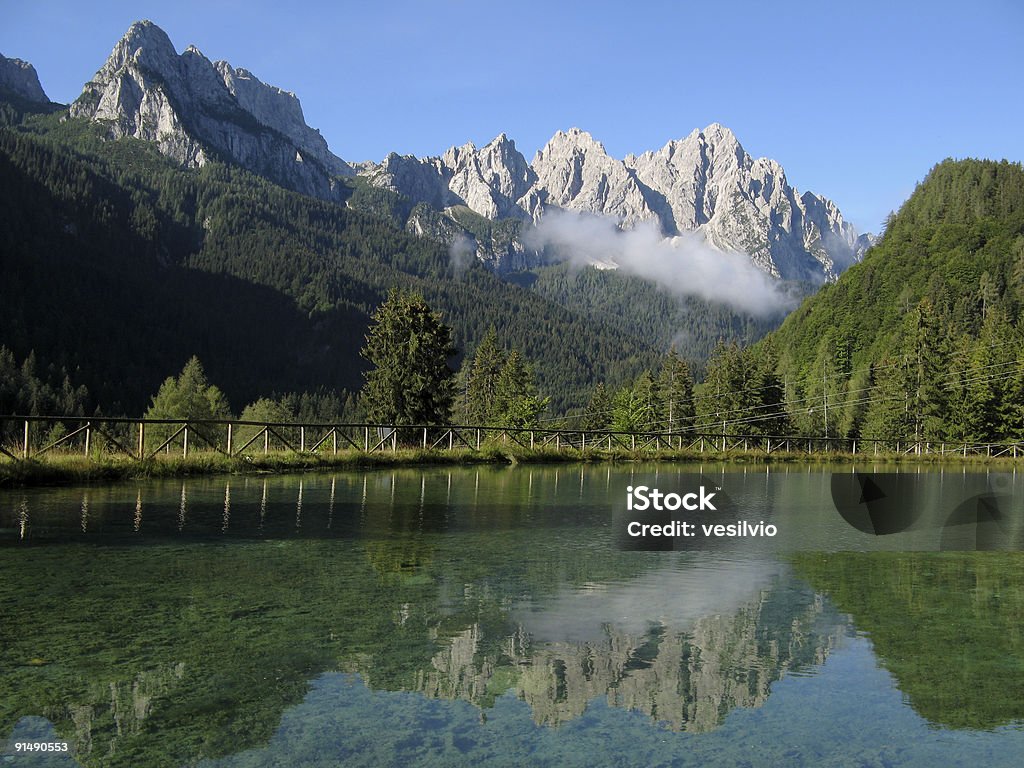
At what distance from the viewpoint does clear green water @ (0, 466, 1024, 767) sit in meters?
5.38

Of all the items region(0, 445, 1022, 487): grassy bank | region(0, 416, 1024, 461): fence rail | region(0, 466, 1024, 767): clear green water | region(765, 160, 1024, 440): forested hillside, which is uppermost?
region(765, 160, 1024, 440): forested hillside

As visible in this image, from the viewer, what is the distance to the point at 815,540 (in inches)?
576

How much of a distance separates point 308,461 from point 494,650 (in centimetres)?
2360

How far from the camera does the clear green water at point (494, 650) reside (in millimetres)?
5375

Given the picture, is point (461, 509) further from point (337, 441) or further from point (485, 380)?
point (485, 380)

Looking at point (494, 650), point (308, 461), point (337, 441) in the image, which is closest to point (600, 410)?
point (337, 441)

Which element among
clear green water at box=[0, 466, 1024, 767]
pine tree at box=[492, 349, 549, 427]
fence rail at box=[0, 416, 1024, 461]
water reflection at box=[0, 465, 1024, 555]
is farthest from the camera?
pine tree at box=[492, 349, 549, 427]

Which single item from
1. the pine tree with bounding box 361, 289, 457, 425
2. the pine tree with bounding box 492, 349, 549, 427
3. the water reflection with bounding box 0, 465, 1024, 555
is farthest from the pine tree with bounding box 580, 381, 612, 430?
the water reflection with bounding box 0, 465, 1024, 555

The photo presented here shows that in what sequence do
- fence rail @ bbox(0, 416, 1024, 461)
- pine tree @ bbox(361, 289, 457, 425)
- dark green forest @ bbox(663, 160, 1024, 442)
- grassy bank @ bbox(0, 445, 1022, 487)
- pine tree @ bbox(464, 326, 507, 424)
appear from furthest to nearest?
pine tree @ bbox(464, 326, 507, 424)
dark green forest @ bbox(663, 160, 1024, 442)
pine tree @ bbox(361, 289, 457, 425)
fence rail @ bbox(0, 416, 1024, 461)
grassy bank @ bbox(0, 445, 1022, 487)

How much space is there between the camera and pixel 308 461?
98.1 feet

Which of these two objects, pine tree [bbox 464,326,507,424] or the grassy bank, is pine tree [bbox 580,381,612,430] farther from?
the grassy bank

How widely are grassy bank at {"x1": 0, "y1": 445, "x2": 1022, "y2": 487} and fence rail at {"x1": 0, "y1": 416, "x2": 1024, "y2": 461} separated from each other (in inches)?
19.1

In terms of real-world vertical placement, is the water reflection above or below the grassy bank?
below

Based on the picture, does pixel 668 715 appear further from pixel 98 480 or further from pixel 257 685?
pixel 98 480
